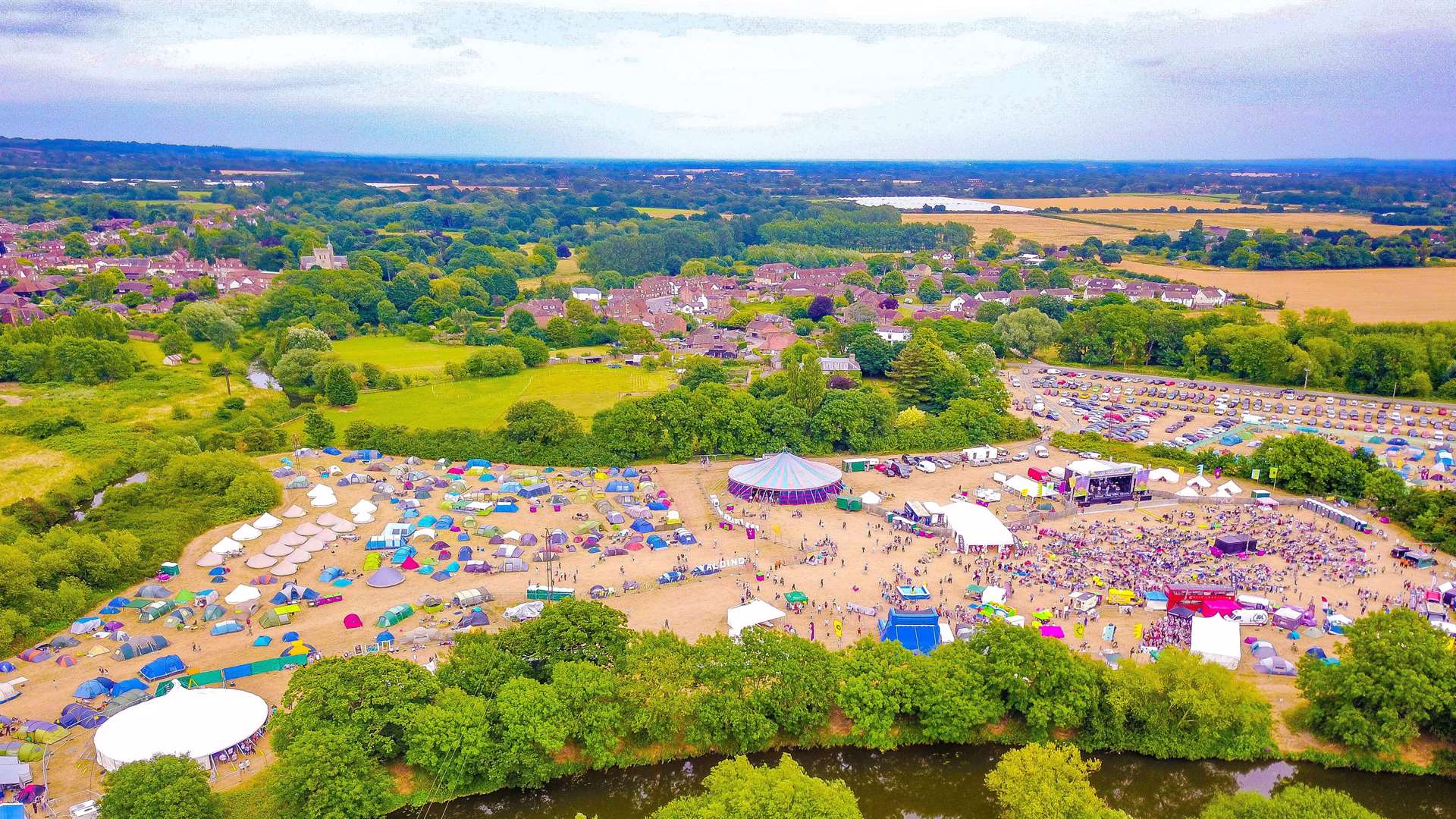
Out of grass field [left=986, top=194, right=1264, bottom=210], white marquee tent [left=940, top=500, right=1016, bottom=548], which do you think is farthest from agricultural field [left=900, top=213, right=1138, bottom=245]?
white marquee tent [left=940, top=500, right=1016, bottom=548]

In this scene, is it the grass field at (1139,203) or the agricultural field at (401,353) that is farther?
the grass field at (1139,203)

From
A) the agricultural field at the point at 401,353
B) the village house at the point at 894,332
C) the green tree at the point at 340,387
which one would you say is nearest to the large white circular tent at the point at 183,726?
the green tree at the point at 340,387

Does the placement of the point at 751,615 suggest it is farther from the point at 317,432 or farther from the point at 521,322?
Result: the point at 521,322

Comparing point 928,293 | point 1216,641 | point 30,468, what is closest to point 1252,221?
point 928,293

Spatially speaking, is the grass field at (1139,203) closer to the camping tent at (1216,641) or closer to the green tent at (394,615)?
the camping tent at (1216,641)

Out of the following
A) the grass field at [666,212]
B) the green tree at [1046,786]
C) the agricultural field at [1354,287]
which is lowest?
the green tree at [1046,786]

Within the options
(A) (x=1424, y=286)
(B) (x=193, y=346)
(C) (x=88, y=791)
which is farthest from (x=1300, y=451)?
(B) (x=193, y=346)
